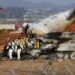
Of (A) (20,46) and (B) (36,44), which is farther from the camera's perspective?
(B) (36,44)

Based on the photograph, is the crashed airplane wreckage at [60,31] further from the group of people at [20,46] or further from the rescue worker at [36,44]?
the group of people at [20,46]

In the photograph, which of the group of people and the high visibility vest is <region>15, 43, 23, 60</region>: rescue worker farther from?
the high visibility vest

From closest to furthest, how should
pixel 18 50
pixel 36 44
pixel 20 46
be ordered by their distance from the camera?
pixel 18 50
pixel 20 46
pixel 36 44

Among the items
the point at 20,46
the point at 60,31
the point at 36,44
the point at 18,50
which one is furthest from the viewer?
the point at 60,31

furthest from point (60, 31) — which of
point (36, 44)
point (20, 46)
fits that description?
point (20, 46)

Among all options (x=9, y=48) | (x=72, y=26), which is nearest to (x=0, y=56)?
(x=9, y=48)

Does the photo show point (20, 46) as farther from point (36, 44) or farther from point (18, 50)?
point (36, 44)

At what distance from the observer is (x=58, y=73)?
20.6 metres

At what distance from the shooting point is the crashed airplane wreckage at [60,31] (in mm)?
30719

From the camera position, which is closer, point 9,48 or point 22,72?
point 22,72

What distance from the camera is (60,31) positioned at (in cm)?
3675

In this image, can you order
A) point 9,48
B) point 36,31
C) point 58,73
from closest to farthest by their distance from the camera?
point 58,73, point 9,48, point 36,31

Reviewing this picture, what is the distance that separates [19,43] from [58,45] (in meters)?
2.53

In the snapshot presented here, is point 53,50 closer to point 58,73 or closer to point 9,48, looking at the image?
point 9,48
